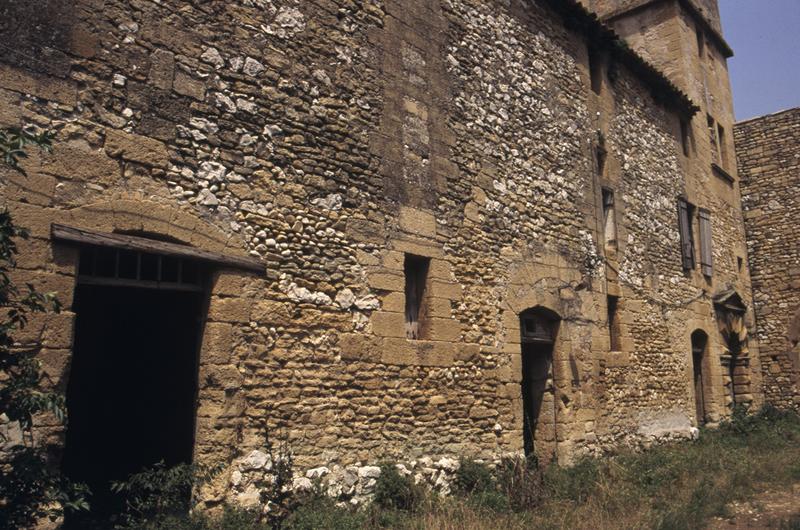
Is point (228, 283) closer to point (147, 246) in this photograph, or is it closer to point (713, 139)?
point (147, 246)

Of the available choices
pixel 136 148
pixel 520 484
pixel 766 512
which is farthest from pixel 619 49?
pixel 136 148

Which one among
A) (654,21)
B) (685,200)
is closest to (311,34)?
(685,200)

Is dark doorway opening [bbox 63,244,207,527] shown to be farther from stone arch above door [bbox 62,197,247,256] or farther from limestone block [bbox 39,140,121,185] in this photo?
limestone block [bbox 39,140,121,185]

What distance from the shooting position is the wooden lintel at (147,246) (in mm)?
4719

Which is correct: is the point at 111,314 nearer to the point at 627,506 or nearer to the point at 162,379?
the point at 162,379

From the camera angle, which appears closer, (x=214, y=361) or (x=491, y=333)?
(x=214, y=361)

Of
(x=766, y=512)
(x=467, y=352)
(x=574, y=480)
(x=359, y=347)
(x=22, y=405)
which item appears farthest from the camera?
(x=574, y=480)

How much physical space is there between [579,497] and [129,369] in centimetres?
530

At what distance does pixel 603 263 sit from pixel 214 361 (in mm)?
7008

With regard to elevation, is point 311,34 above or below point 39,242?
above

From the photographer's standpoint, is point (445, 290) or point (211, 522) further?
point (445, 290)

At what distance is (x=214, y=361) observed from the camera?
5.39 meters

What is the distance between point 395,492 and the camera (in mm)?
6348

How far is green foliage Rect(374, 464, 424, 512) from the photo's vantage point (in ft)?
20.7
